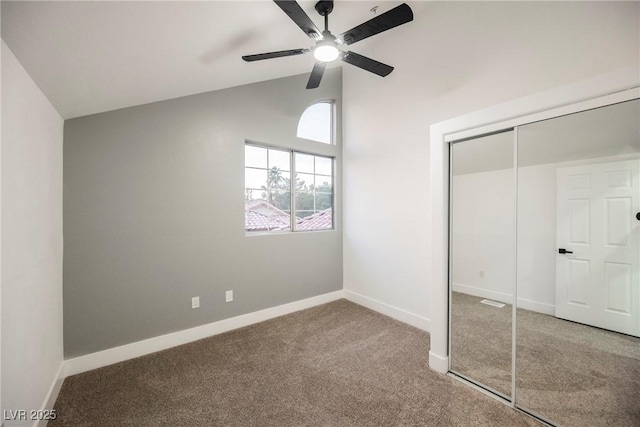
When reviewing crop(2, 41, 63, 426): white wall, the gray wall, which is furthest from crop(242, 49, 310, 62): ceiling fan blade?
crop(2, 41, 63, 426): white wall

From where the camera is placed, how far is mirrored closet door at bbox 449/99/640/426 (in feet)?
5.17

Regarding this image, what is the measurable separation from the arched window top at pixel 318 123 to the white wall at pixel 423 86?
0.90 ft

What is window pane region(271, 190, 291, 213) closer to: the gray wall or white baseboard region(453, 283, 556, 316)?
the gray wall

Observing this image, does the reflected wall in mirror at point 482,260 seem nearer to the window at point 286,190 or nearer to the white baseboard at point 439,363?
the white baseboard at point 439,363

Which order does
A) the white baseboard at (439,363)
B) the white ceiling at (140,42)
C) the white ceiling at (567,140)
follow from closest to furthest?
the white ceiling at (140,42), the white ceiling at (567,140), the white baseboard at (439,363)

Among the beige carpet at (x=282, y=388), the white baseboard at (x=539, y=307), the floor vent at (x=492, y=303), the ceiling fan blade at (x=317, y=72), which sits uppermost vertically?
the ceiling fan blade at (x=317, y=72)

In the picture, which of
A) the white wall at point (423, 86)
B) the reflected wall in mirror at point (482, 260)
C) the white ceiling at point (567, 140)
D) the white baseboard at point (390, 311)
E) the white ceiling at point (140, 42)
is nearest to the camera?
the white ceiling at point (140, 42)

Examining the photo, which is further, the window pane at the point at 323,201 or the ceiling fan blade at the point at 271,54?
the window pane at the point at 323,201

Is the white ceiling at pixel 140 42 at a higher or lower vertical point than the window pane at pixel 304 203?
higher

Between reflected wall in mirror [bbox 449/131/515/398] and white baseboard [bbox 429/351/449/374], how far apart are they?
71 millimetres

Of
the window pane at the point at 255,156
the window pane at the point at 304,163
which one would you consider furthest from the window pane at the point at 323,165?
the window pane at the point at 255,156

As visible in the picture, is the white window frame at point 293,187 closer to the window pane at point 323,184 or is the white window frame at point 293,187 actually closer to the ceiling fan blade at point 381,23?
the window pane at point 323,184

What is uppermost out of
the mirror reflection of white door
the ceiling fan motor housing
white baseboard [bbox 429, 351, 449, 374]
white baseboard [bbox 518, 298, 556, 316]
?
the ceiling fan motor housing

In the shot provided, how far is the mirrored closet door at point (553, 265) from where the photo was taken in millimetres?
1575
